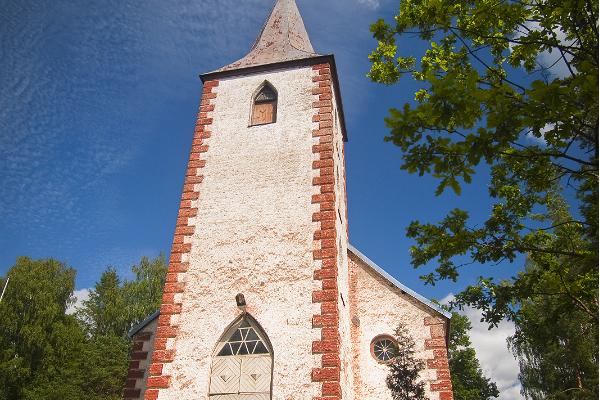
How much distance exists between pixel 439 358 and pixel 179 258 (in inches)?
260

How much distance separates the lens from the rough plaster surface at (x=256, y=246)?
9383 mm

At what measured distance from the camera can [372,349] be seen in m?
11.6

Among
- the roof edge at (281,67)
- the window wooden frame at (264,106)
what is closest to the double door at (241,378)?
the window wooden frame at (264,106)

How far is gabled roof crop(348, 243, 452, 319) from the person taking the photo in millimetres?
11789

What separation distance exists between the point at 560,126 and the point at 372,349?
8526mm

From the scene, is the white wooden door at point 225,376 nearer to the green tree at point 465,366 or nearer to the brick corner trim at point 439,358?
the brick corner trim at point 439,358

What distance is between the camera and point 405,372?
10383 mm

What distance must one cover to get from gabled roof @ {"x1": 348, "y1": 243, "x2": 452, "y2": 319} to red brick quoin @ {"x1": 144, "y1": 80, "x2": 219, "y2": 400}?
4.63m

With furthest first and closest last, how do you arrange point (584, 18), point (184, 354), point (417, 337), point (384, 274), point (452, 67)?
point (384, 274), point (417, 337), point (184, 354), point (452, 67), point (584, 18)

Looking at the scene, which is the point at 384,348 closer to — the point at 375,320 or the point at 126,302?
the point at 375,320

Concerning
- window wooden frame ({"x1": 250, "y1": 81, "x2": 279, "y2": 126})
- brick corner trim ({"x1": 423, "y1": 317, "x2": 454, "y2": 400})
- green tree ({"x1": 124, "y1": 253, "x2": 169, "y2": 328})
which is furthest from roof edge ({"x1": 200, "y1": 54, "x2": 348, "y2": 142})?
green tree ({"x1": 124, "y1": 253, "x2": 169, "y2": 328})

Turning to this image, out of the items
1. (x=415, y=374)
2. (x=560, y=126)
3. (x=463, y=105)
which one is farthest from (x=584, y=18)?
(x=415, y=374)

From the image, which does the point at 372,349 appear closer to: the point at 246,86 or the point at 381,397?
the point at 381,397

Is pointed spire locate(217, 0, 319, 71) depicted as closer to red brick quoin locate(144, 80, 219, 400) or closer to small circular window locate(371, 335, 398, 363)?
red brick quoin locate(144, 80, 219, 400)
